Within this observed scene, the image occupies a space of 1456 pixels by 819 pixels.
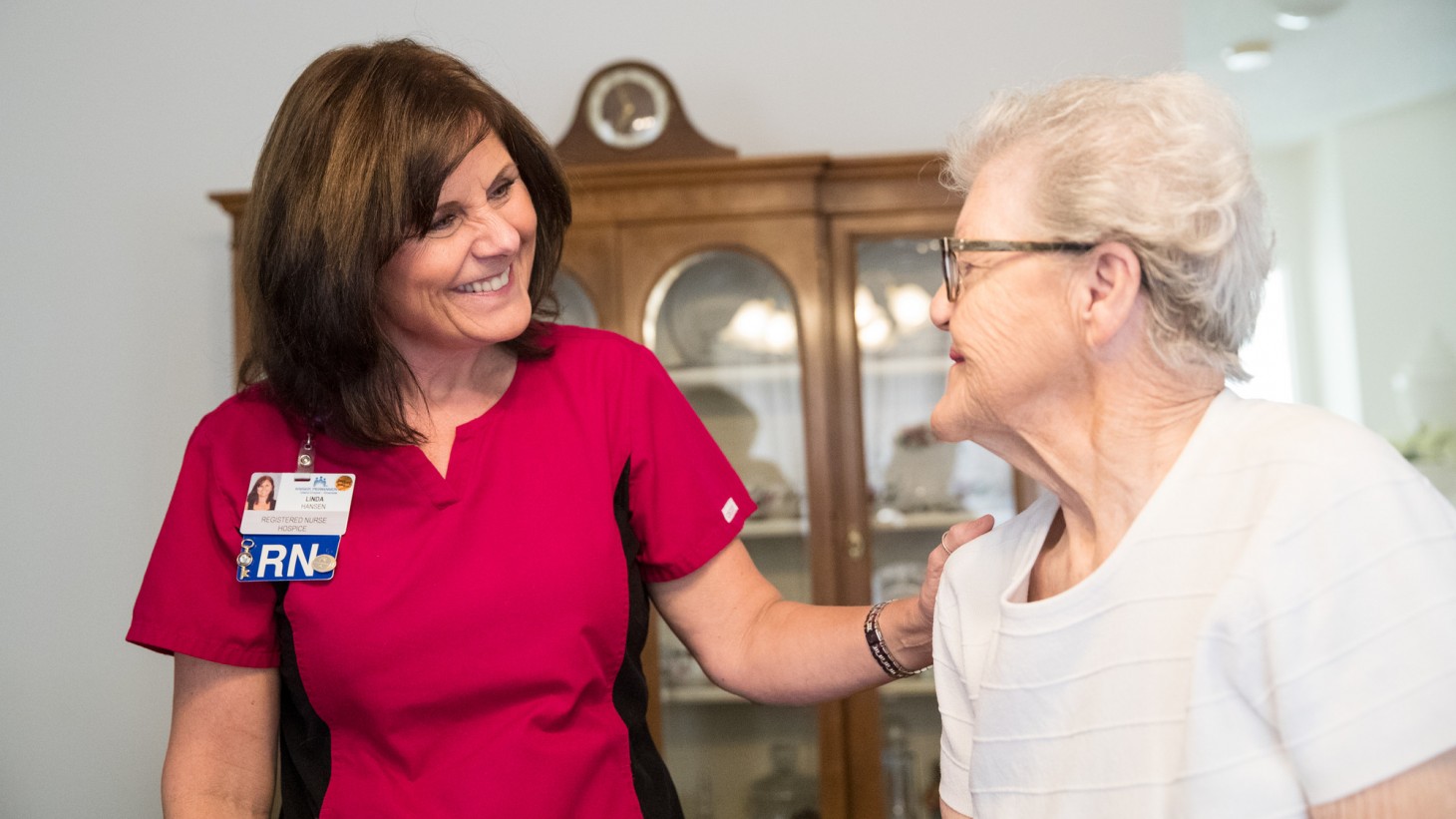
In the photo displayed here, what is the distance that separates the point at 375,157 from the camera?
125cm

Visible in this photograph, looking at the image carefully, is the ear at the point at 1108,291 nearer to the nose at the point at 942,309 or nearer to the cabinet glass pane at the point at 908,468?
the nose at the point at 942,309

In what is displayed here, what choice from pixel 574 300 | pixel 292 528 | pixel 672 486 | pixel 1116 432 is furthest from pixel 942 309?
pixel 574 300

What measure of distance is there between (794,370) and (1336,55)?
9.07 feet

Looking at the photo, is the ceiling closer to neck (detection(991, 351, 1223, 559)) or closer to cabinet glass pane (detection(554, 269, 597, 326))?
cabinet glass pane (detection(554, 269, 597, 326))

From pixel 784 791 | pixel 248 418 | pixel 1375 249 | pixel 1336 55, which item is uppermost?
pixel 1336 55

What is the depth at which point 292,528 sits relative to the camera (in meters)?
1.30

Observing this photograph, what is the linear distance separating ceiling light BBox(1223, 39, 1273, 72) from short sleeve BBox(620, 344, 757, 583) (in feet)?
11.7

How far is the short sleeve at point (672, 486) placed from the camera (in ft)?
4.70

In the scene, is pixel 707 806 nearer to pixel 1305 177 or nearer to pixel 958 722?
pixel 958 722

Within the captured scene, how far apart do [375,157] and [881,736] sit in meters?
2.15

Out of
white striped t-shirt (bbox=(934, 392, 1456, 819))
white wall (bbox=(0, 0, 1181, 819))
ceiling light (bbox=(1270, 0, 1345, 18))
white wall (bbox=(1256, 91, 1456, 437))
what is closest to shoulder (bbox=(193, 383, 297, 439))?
white striped t-shirt (bbox=(934, 392, 1456, 819))

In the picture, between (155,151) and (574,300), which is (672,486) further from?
(155,151)

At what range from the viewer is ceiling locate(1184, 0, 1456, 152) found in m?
4.08

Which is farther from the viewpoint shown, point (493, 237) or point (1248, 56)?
point (1248, 56)
